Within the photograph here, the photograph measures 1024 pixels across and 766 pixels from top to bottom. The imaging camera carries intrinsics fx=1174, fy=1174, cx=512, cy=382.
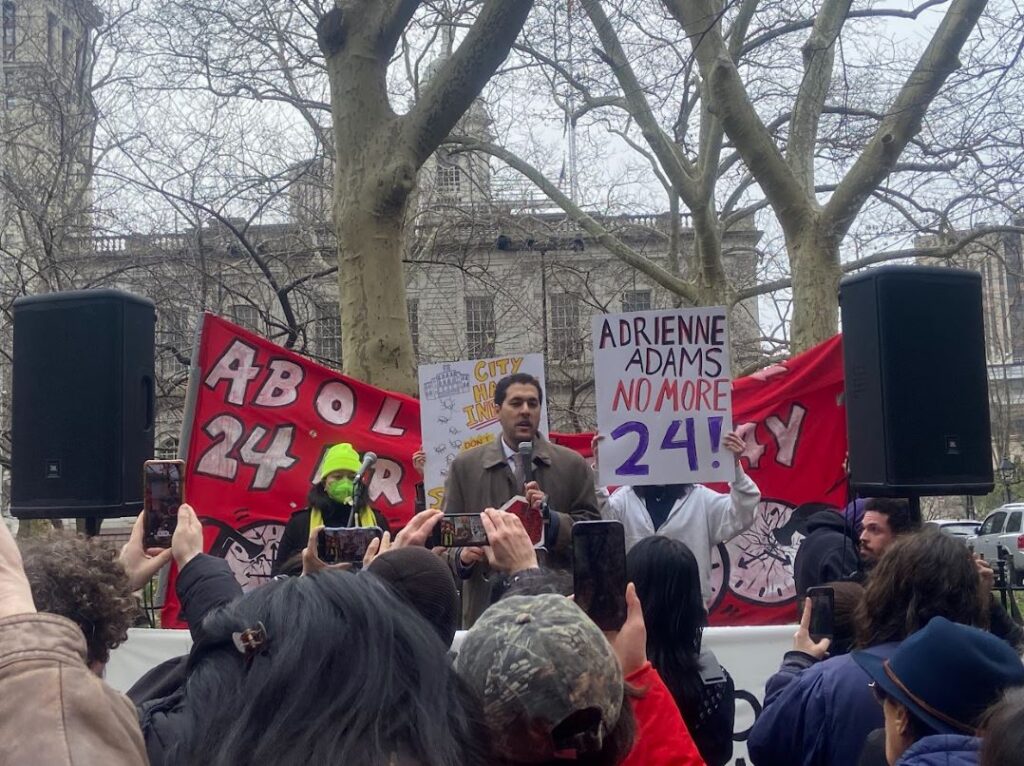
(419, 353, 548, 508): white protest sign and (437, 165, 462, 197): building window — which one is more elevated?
(437, 165, 462, 197): building window

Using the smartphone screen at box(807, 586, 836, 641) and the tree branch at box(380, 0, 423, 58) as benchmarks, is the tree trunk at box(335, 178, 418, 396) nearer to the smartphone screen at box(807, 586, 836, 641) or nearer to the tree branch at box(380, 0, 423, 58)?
the tree branch at box(380, 0, 423, 58)

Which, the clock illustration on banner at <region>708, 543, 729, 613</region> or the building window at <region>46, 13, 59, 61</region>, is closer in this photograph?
the clock illustration on banner at <region>708, 543, 729, 613</region>

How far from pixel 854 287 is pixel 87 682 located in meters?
4.27

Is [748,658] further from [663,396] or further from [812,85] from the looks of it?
[812,85]

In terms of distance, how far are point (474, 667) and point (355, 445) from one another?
17.6 ft

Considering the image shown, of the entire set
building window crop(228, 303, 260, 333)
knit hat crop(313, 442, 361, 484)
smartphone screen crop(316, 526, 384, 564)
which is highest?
building window crop(228, 303, 260, 333)

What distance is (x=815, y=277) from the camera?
11.4 m

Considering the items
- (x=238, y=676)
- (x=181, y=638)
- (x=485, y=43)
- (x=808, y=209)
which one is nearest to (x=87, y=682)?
(x=238, y=676)

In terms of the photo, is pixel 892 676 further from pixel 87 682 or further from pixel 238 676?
pixel 87 682

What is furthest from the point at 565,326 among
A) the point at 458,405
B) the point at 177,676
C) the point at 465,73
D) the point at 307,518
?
the point at 177,676

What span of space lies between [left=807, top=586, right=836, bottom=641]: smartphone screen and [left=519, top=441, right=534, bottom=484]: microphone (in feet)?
6.54

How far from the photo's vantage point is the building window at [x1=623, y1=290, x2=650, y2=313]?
2320 centimetres

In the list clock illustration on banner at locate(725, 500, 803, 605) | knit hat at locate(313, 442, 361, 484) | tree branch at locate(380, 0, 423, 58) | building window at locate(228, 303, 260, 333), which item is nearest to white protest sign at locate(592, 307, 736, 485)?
knit hat at locate(313, 442, 361, 484)

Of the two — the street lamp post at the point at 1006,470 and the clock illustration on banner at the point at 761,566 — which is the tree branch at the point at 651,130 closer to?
the clock illustration on banner at the point at 761,566
